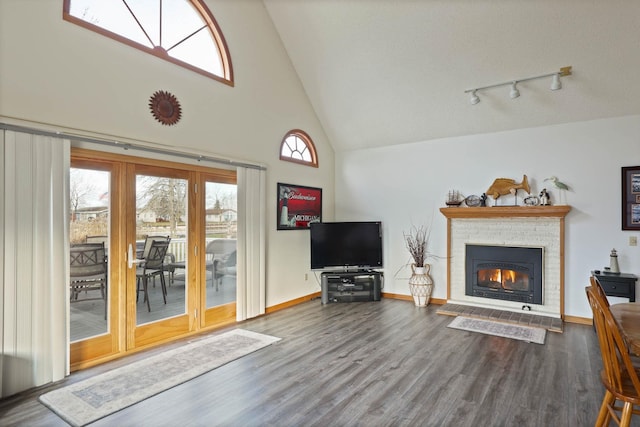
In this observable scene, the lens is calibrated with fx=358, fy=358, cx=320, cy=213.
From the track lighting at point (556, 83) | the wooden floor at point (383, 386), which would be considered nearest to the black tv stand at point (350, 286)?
the wooden floor at point (383, 386)

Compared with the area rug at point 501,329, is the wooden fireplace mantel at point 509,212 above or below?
above

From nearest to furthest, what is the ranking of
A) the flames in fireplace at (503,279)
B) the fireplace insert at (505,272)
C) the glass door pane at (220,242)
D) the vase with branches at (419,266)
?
the glass door pane at (220,242) → the fireplace insert at (505,272) → the flames in fireplace at (503,279) → the vase with branches at (419,266)

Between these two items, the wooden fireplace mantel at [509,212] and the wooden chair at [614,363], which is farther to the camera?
the wooden fireplace mantel at [509,212]

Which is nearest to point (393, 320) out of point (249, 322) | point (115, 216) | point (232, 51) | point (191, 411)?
point (249, 322)

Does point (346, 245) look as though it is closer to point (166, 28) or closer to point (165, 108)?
point (165, 108)

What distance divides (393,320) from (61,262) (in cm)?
384

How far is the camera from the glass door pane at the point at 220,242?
4512mm

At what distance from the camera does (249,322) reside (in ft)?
15.7

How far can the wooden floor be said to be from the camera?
8.23 feet

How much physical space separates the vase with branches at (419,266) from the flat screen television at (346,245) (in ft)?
1.73

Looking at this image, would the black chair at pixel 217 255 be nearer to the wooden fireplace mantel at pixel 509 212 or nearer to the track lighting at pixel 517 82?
the wooden fireplace mantel at pixel 509 212

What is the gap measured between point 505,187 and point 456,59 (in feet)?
6.34

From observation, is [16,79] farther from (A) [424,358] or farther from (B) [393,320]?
(B) [393,320]

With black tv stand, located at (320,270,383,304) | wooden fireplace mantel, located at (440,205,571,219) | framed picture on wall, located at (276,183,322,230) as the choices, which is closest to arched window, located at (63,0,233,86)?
framed picture on wall, located at (276,183,322,230)
